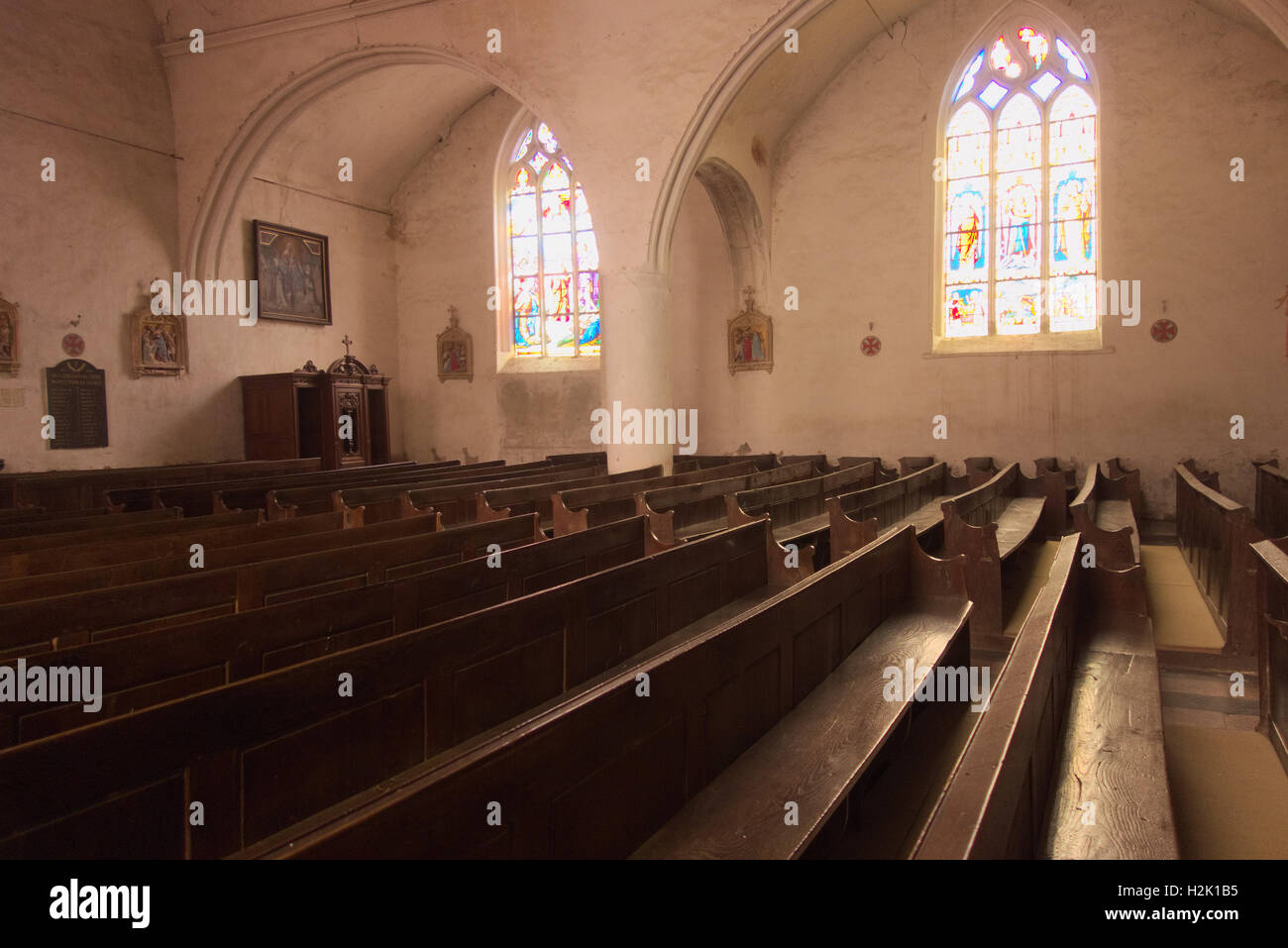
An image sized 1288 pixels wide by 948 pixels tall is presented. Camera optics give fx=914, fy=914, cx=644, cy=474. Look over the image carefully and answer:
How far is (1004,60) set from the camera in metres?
11.7

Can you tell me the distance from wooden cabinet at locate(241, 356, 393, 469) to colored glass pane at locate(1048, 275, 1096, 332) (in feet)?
31.9

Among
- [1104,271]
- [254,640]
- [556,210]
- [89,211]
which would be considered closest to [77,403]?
[89,211]

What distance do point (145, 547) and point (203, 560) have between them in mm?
794

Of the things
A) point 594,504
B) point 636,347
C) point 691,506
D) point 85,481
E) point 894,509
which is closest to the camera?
point 594,504

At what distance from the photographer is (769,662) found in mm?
2902

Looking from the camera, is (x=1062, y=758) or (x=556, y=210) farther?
(x=556, y=210)

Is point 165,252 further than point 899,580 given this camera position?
Yes

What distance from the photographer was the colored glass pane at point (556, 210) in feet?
47.9

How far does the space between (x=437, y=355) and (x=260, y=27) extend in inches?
211

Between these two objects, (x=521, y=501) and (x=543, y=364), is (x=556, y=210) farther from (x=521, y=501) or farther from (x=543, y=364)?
(x=521, y=501)

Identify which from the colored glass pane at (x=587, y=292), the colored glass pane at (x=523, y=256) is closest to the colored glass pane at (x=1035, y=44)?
the colored glass pane at (x=587, y=292)

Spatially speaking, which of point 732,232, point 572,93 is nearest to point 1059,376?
point 732,232

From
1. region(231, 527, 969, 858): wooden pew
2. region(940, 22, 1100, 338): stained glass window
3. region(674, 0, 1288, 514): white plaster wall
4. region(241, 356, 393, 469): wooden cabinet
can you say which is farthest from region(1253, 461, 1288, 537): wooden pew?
region(241, 356, 393, 469): wooden cabinet

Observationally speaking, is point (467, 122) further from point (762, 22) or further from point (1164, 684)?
point (1164, 684)
